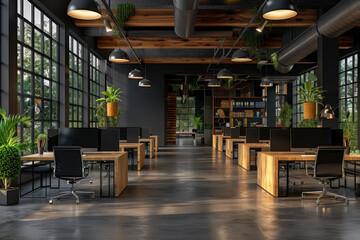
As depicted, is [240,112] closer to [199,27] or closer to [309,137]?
[199,27]

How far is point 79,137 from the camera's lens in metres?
6.36

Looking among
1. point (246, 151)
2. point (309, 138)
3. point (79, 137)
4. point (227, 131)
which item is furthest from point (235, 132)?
point (79, 137)

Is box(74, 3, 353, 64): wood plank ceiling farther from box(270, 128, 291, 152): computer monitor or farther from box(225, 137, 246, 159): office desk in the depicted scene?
box(270, 128, 291, 152): computer monitor

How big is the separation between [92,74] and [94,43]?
118cm

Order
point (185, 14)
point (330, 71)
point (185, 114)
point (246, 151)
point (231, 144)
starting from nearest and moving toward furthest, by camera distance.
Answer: point (185, 14) → point (330, 71) → point (246, 151) → point (231, 144) → point (185, 114)

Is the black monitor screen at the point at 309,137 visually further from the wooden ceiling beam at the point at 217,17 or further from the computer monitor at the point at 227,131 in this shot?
the computer monitor at the point at 227,131

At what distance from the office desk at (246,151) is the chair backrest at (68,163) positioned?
5.09 m

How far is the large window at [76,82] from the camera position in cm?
1055

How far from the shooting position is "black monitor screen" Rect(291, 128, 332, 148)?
21.2ft

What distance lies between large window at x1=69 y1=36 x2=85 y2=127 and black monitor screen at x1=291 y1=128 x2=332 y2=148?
22.2 ft

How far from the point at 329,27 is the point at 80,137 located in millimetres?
5842

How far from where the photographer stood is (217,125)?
63.8ft

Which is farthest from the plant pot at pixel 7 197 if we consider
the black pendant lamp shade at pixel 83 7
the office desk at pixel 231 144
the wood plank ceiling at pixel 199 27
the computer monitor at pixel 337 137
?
the office desk at pixel 231 144

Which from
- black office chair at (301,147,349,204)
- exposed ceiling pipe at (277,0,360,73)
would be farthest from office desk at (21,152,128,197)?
exposed ceiling pipe at (277,0,360,73)
